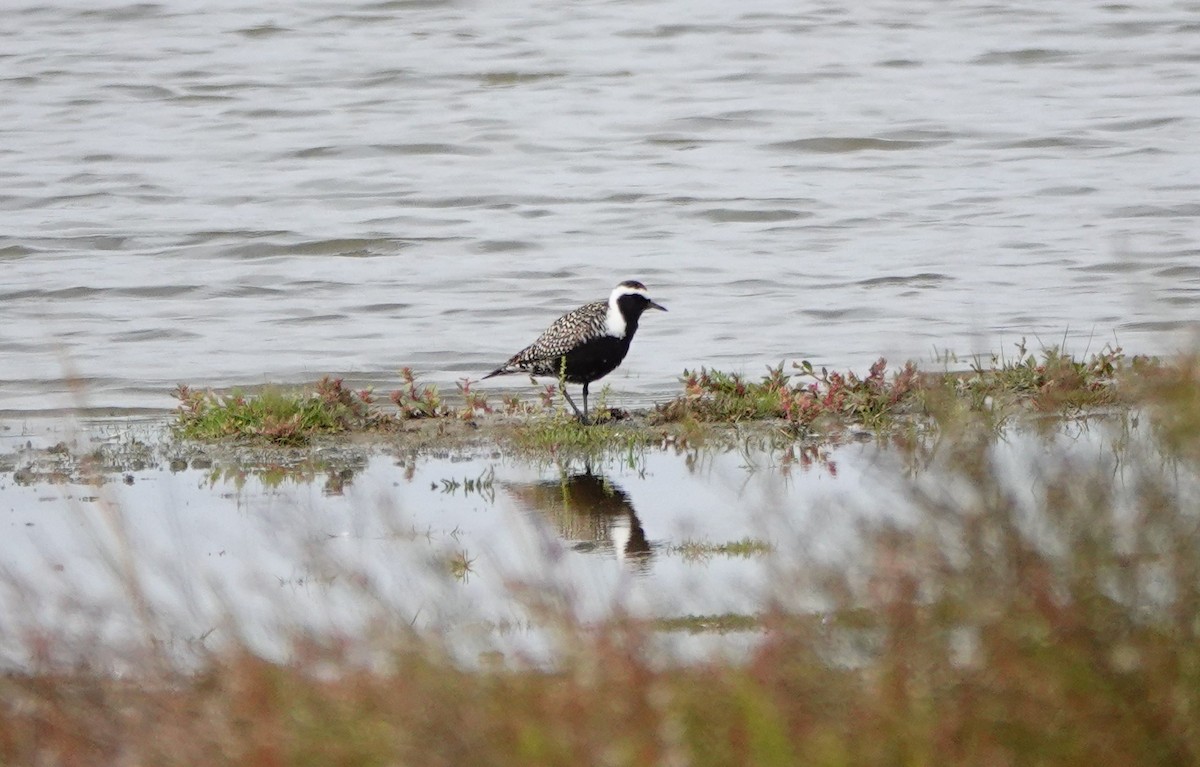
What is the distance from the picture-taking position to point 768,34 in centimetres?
3259

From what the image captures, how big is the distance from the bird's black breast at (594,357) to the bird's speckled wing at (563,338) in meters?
0.04

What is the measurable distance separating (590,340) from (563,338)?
180 millimetres

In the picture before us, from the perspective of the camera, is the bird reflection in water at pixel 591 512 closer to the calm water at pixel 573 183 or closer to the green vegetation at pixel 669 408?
the green vegetation at pixel 669 408

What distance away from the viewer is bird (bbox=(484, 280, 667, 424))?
1145cm

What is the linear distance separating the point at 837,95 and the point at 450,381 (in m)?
15.5

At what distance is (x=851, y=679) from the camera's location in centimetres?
446

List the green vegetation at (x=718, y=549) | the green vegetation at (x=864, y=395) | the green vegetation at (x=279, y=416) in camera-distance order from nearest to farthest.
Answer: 1. the green vegetation at (x=718, y=549)
2. the green vegetation at (x=864, y=395)
3. the green vegetation at (x=279, y=416)

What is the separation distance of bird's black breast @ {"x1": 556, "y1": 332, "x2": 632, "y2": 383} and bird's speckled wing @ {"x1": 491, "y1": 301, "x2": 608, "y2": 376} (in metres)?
0.04

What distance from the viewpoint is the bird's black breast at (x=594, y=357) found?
11445 millimetres

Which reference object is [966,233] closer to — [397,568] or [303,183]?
[303,183]

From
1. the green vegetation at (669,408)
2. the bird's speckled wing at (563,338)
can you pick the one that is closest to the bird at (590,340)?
the bird's speckled wing at (563,338)

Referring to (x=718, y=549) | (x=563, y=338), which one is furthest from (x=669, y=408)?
(x=718, y=549)

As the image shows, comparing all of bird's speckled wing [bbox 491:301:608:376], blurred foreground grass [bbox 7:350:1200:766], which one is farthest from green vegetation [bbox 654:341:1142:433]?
blurred foreground grass [bbox 7:350:1200:766]

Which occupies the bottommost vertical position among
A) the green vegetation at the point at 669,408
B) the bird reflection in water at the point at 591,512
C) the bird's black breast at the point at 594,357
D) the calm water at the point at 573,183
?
the bird reflection in water at the point at 591,512
